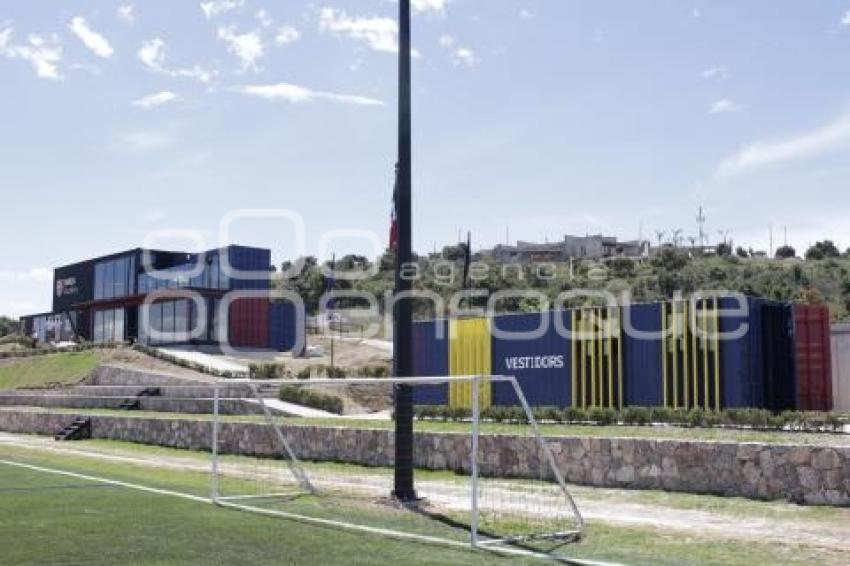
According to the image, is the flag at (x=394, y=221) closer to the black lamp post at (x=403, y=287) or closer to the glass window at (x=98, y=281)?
the black lamp post at (x=403, y=287)

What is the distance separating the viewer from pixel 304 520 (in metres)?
12.4

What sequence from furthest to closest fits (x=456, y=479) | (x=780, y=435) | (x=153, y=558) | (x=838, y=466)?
(x=456, y=479)
(x=780, y=435)
(x=838, y=466)
(x=153, y=558)

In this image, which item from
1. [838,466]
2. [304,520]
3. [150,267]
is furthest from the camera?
[150,267]

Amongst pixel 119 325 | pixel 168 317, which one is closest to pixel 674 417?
pixel 168 317

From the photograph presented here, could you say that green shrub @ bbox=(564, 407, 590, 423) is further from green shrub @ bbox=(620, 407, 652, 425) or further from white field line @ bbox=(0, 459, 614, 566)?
white field line @ bbox=(0, 459, 614, 566)

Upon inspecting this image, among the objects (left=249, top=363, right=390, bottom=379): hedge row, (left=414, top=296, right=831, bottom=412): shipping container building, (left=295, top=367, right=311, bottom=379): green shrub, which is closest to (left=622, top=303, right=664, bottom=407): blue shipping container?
(left=414, top=296, right=831, bottom=412): shipping container building

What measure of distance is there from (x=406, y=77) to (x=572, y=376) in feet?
41.3

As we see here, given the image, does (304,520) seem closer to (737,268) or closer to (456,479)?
(456,479)

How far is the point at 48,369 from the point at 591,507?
157 ft

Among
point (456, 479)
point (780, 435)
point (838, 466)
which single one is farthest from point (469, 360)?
point (838, 466)

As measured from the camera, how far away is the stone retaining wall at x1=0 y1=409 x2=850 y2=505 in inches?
535

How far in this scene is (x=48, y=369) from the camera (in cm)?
5488

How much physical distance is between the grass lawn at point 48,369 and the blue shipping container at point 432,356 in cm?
2656

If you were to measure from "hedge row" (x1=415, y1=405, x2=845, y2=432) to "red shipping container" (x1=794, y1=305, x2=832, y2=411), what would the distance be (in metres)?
4.88
